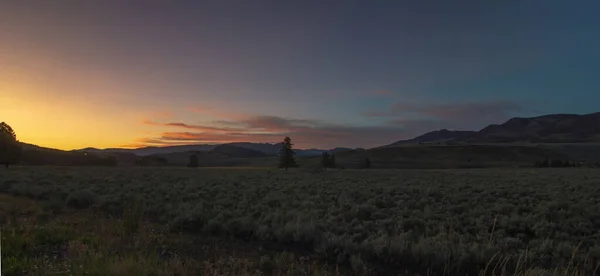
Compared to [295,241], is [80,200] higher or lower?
higher

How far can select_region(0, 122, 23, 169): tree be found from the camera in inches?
2064

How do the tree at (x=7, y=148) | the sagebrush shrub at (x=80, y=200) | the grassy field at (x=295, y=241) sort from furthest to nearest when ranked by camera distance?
the tree at (x=7, y=148), the sagebrush shrub at (x=80, y=200), the grassy field at (x=295, y=241)

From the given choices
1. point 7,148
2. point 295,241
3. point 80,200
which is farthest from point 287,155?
point 295,241

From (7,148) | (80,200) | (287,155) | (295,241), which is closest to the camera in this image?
(295,241)

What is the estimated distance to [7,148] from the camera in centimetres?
5275

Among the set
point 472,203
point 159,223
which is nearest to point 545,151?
point 472,203

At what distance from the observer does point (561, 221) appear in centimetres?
1244

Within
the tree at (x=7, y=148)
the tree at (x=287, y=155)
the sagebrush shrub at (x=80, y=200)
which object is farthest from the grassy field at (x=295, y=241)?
the tree at (x=287, y=155)

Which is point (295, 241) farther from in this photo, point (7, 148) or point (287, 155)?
point (287, 155)

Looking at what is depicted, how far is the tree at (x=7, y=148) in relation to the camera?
52.4 metres

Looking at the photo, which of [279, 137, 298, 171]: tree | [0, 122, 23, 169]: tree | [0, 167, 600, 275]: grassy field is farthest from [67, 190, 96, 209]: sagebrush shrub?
[279, 137, 298, 171]: tree

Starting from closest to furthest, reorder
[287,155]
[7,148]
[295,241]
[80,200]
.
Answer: [295,241], [80,200], [7,148], [287,155]

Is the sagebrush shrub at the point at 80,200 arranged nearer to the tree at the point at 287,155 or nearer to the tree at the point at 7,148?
the tree at the point at 7,148

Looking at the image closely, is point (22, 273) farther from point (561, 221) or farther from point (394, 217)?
point (561, 221)
